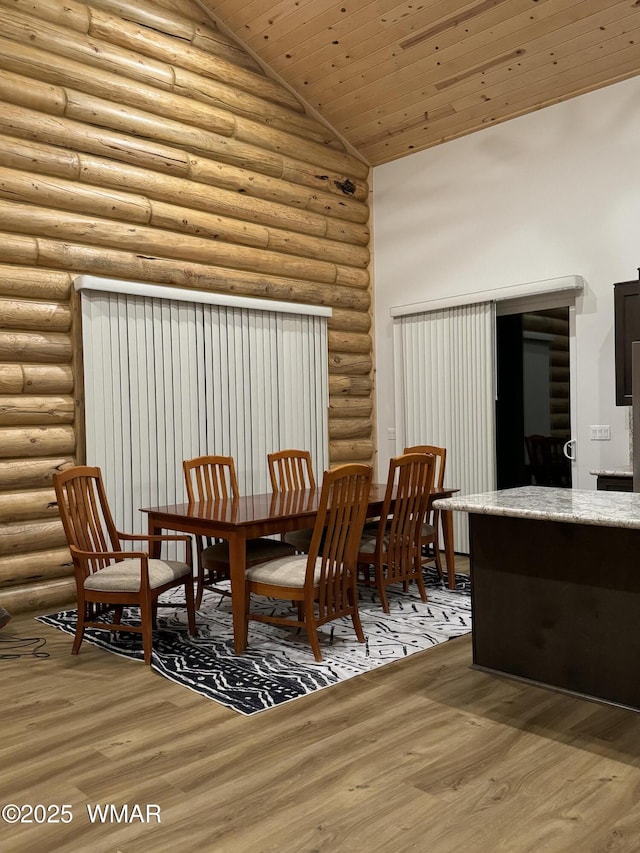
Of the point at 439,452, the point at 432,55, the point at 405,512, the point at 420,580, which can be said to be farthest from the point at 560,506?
the point at 432,55

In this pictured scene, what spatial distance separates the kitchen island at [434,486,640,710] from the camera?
2961 millimetres

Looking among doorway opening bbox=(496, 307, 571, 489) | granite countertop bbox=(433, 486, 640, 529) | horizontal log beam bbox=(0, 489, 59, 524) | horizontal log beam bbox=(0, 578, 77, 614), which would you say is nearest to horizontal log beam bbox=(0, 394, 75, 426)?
horizontal log beam bbox=(0, 489, 59, 524)

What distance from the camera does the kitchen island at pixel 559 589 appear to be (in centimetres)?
296

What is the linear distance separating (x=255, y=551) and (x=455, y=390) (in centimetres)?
286

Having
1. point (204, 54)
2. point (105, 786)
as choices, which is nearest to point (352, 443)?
point (204, 54)

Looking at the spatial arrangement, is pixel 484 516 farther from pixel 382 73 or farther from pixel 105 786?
pixel 382 73

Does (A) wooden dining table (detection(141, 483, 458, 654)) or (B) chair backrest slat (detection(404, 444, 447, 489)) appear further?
(B) chair backrest slat (detection(404, 444, 447, 489))

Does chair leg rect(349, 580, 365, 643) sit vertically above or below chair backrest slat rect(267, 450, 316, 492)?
below

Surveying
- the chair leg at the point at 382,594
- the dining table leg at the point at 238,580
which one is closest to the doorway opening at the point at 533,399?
the chair leg at the point at 382,594

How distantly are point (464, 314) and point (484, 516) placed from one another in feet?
11.0

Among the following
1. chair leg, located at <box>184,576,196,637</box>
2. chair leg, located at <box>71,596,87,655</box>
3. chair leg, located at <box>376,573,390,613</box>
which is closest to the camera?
chair leg, located at <box>71,596,87,655</box>

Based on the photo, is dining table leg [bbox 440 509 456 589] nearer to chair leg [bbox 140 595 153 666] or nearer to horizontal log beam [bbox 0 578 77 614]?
chair leg [bbox 140 595 153 666]

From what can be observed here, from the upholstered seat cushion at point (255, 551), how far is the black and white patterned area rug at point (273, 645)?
16.1 inches

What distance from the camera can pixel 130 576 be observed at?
378 cm
